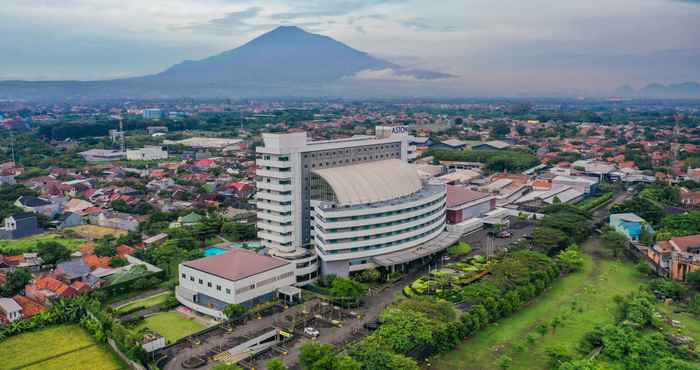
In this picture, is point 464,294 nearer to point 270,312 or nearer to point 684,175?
point 270,312

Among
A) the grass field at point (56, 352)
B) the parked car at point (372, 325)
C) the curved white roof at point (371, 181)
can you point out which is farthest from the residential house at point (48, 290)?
the parked car at point (372, 325)

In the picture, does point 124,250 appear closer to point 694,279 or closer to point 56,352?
point 56,352

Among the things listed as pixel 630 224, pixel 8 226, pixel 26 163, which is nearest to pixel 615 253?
pixel 630 224

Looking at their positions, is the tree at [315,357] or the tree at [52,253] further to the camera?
the tree at [52,253]

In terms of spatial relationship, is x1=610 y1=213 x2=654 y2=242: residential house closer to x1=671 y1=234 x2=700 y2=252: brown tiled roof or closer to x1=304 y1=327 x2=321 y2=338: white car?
x1=671 y1=234 x2=700 y2=252: brown tiled roof

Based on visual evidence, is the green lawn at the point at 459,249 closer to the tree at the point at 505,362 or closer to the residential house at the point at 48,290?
the tree at the point at 505,362

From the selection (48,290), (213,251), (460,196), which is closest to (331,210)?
(213,251)

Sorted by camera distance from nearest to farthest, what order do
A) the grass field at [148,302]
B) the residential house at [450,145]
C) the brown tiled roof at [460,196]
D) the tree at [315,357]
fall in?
the tree at [315,357], the grass field at [148,302], the brown tiled roof at [460,196], the residential house at [450,145]

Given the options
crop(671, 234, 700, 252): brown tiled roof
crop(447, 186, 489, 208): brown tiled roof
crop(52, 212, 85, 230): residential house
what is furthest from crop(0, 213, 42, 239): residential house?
crop(671, 234, 700, 252): brown tiled roof
